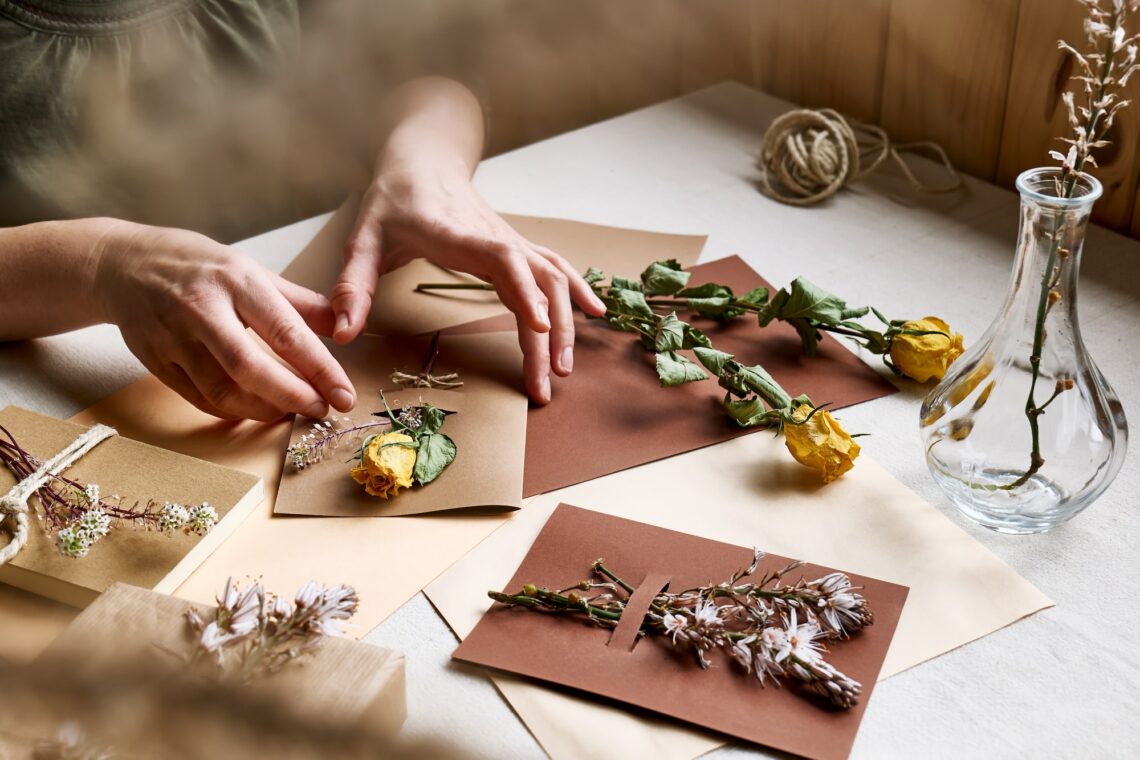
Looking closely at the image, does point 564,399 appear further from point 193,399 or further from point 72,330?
point 72,330

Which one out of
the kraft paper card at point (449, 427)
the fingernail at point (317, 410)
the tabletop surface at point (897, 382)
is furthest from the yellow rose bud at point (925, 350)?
the fingernail at point (317, 410)

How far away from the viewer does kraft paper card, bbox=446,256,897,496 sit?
0.55m

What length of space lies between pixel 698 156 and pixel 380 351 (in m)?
0.40

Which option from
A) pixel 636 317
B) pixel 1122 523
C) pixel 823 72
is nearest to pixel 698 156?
pixel 823 72

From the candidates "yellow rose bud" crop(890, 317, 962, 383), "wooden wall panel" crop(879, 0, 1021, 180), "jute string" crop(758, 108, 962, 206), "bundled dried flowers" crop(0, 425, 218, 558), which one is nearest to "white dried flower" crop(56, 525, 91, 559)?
"bundled dried flowers" crop(0, 425, 218, 558)

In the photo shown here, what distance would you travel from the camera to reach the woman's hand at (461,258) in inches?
22.8

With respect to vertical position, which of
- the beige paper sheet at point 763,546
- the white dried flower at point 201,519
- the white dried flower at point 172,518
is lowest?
the beige paper sheet at point 763,546

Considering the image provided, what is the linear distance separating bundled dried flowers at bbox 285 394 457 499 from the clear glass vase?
252 millimetres

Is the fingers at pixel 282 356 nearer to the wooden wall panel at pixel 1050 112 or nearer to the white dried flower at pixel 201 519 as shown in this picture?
the white dried flower at pixel 201 519

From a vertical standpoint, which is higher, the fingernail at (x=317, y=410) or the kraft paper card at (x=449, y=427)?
the fingernail at (x=317, y=410)

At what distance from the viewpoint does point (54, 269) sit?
564mm

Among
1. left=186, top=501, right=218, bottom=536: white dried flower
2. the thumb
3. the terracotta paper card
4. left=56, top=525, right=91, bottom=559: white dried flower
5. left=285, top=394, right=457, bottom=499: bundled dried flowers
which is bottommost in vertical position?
the terracotta paper card

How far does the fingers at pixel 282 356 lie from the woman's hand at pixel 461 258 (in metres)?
0.03

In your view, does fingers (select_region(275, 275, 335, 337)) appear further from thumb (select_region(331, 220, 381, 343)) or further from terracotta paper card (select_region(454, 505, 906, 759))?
terracotta paper card (select_region(454, 505, 906, 759))
